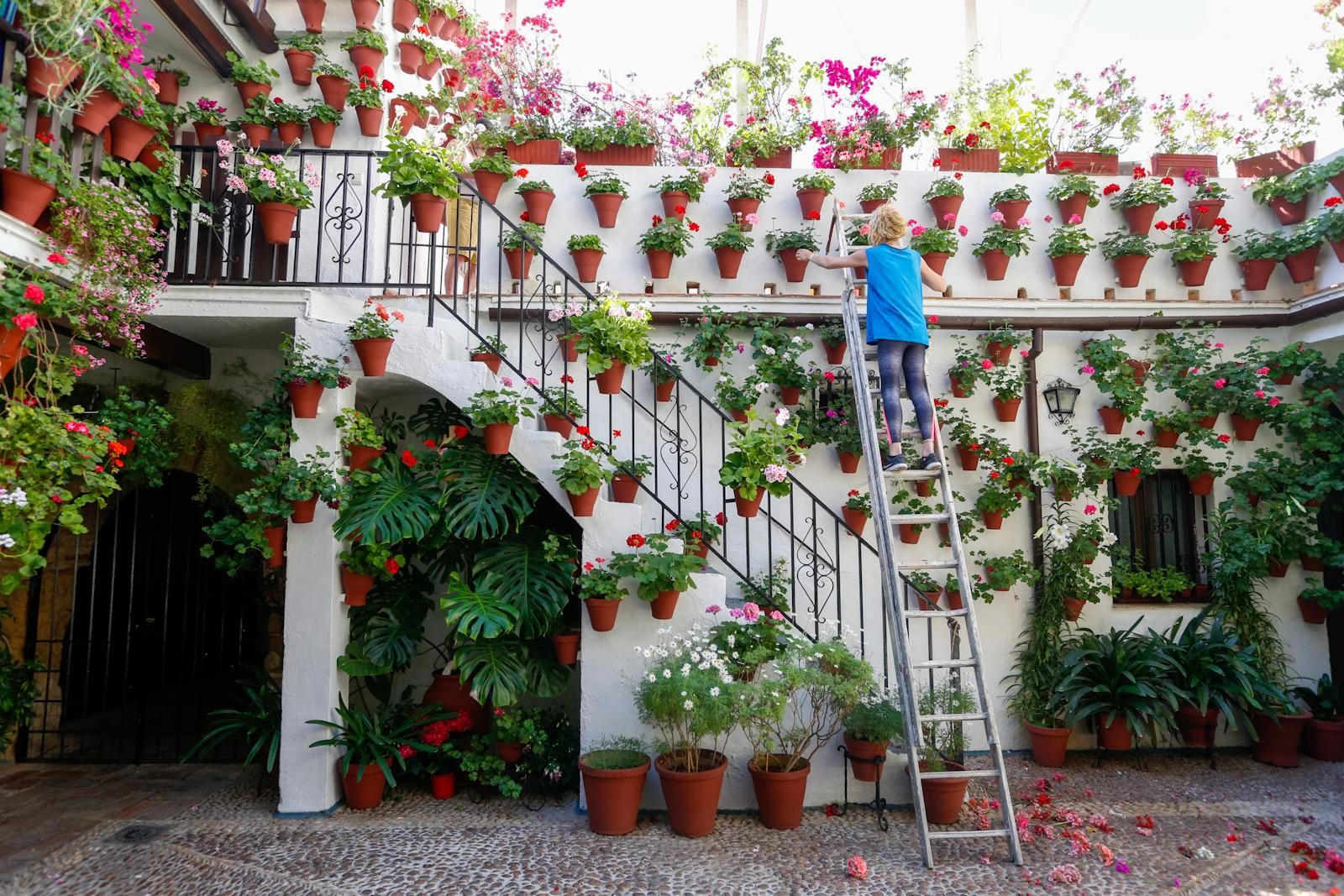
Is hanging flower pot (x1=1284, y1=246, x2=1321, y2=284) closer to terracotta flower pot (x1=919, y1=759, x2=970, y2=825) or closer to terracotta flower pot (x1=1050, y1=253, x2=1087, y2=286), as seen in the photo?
terracotta flower pot (x1=1050, y1=253, x2=1087, y2=286)

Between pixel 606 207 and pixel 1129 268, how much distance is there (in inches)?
172

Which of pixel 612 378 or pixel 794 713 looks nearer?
pixel 794 713

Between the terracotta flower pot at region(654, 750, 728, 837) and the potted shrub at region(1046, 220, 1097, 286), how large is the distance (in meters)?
4.80

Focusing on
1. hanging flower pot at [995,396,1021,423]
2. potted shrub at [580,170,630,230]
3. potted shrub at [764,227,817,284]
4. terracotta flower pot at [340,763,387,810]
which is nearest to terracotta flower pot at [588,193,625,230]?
potted shrub at [580,170,630,230]

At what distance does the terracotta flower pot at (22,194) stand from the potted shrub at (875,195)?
542 cm

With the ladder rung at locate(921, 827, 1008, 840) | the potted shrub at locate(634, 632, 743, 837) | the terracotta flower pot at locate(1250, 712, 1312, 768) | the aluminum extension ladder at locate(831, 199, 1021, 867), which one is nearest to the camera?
the ladder rung at locate(921, 827, 1008, 840)

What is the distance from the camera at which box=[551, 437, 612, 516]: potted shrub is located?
4543mm

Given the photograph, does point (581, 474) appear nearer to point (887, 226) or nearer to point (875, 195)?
point (887, 226)

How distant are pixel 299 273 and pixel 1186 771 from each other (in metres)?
7.45

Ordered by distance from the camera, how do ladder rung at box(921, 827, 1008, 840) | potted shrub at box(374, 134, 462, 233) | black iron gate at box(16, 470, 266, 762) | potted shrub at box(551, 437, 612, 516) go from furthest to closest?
black iron gate at box(16, 470, 266, 762) → potted shrub at box(374, 134, 462, 233) → potted shrub at box(551, 437, 612, 516) → ladder rung at box(921, 827, 1008, 840)

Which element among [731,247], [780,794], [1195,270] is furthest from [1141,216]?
[780,794]

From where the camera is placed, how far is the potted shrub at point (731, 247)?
6.13 m

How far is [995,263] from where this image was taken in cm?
631

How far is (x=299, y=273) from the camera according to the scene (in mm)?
5605
